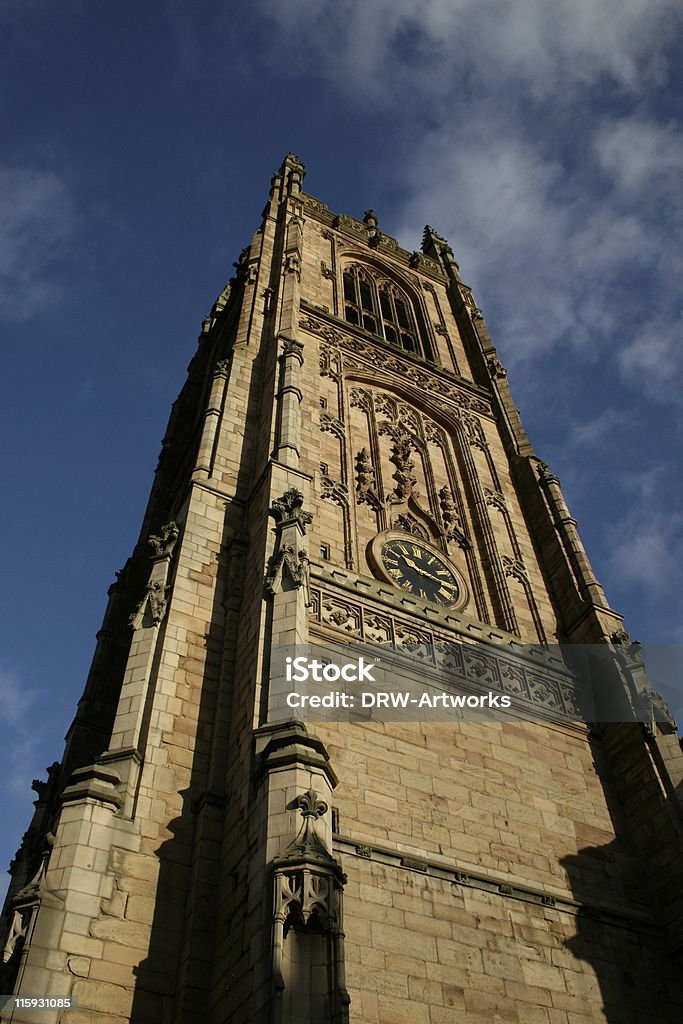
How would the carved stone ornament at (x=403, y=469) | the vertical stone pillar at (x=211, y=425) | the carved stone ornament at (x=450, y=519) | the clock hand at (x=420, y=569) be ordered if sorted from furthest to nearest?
the carved stone ornament at (x=403, y=469)
the carved stone ornament at (x=450, y=519)
the clock hand at (x=420, y=569)
the vertical stone pillar at (x=211, y=425)

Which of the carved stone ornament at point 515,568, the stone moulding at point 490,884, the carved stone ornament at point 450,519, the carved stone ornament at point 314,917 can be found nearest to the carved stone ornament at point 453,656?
the carved stone ornament at point 515,568

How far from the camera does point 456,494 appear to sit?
23.1m

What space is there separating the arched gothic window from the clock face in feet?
36.4

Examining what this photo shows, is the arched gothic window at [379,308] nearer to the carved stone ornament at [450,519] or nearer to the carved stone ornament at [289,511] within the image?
the carved stone ornament at [450,519]

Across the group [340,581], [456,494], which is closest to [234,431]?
[340,581]

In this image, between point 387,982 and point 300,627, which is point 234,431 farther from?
point 387,982

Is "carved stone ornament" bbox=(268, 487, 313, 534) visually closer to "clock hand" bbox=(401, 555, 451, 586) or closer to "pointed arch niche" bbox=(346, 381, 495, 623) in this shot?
"pointed arch niche" bbox=(346, 381, 495, 623)

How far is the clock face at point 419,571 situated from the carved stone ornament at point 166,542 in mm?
4667

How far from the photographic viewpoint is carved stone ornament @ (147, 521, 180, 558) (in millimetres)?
15422

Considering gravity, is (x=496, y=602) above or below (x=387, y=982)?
above

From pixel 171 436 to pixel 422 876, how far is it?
910 inches

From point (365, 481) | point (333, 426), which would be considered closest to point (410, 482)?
point (365, 481)

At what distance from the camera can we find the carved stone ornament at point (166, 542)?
15.4 meters

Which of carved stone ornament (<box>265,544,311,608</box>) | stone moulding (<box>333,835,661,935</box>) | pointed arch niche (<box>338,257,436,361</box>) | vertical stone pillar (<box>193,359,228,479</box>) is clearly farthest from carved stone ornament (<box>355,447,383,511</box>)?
stone moulding (<box>333,835,661,935</box>)
